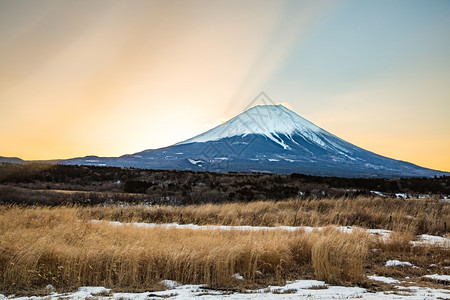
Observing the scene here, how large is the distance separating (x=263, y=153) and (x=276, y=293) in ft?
516

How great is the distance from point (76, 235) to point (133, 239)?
70.0 inches

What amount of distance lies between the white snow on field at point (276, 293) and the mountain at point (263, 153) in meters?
117

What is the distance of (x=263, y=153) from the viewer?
532 feet

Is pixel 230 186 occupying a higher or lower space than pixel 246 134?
lower

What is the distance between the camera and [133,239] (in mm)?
9172

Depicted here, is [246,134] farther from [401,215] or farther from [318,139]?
[401,215]

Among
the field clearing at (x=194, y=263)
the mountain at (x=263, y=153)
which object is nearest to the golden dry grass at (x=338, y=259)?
the field clearing at (x=194, y=263)

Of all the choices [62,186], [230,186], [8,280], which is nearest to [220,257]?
[8,280]

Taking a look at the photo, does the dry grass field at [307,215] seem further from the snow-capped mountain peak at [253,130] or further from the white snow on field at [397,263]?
the snow-capped mountain peak at [253,130]

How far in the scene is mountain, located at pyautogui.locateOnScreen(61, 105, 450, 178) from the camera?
14038 cm

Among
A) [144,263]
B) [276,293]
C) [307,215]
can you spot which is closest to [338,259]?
[276,293]

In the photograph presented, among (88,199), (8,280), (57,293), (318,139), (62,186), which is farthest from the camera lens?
(318,139)

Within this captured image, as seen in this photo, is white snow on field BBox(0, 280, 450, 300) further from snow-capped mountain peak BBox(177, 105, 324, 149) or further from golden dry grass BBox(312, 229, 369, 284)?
snow-capped mountain peak BBox(177, 105, 324, 149)

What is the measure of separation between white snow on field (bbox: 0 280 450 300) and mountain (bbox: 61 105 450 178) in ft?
383
